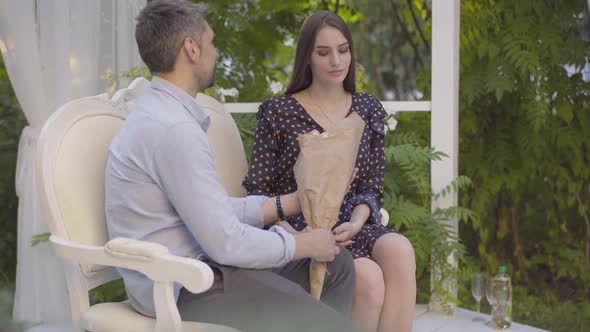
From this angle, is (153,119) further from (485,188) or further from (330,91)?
(485,188)

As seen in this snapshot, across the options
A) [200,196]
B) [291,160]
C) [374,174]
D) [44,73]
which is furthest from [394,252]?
[44,73]

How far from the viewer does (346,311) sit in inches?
72.5

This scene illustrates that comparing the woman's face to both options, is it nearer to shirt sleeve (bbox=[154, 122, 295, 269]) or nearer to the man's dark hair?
the man's dark hair

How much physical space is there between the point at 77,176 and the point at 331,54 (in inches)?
37.4

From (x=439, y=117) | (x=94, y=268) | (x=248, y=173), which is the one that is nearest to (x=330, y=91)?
(x=248, y=173)

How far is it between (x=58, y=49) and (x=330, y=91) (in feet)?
4.05

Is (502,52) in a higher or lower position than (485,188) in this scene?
higher

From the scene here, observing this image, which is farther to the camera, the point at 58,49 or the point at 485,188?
the point at 485,188

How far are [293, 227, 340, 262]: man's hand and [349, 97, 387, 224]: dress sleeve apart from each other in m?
0.55

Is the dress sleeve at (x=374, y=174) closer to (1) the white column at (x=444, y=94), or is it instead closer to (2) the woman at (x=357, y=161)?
(2) the woman at (x=357, y=161)

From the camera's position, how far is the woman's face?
2287 millimetres

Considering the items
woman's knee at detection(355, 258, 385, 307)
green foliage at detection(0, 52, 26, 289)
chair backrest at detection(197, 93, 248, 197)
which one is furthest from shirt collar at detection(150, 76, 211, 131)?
green foliage at detection(0, 52, 26, 289)

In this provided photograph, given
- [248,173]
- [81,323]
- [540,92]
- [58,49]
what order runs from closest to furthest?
[81,323]
[248,173]
[58,49]
[540,92]

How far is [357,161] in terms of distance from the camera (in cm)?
232
